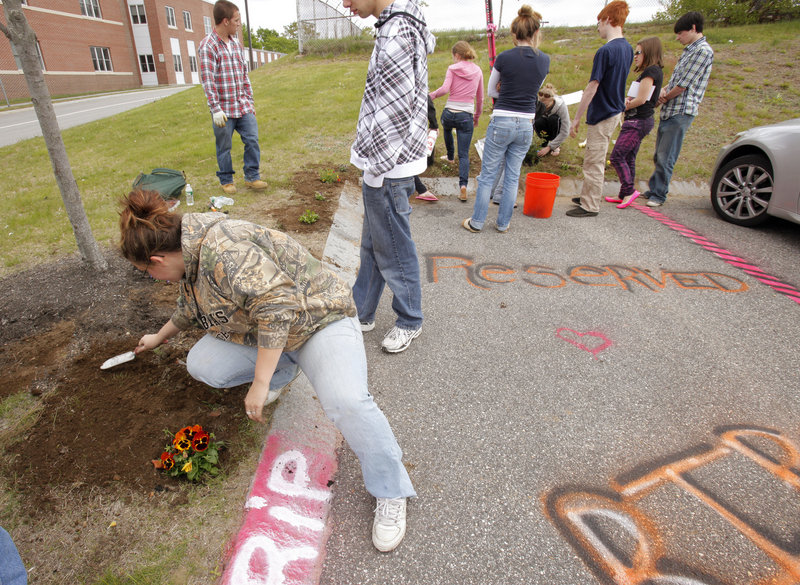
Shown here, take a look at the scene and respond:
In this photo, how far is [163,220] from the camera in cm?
170

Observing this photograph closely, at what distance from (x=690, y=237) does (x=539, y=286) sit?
96.5 inches

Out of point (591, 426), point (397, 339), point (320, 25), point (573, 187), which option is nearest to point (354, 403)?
point (397, 339)

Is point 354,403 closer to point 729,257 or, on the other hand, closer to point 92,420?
point 92,420

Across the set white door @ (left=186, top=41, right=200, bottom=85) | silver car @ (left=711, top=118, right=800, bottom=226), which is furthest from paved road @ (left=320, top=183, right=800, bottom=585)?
white door @ (left=186, top=41, right=200, bottom=85)

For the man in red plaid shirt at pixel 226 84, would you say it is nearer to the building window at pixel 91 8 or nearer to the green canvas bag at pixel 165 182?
the green canvas bag at pixel 165 182

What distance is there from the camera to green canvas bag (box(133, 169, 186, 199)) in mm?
4914

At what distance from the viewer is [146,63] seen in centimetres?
3962

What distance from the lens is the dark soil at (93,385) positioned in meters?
2.06

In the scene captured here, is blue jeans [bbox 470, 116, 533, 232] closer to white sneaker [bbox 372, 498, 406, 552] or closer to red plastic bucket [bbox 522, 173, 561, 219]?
red plastic bucket [bbox 522, 173, 561, 219]

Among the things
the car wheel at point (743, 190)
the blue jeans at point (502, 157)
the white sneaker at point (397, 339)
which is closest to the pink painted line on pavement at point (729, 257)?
the car wheel at point (743, 190)

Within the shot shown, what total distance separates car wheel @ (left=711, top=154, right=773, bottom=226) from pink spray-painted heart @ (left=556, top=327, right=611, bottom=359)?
3.47 metres

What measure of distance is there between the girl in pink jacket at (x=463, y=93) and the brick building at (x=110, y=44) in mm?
30776

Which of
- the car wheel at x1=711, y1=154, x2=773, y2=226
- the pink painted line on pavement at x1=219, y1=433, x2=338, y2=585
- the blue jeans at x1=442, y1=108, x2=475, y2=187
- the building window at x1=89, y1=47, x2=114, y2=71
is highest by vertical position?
the building window at x1=89, y1=47, x2=114, y2=71

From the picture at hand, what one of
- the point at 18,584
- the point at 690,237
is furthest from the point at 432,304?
the point at 690,237
